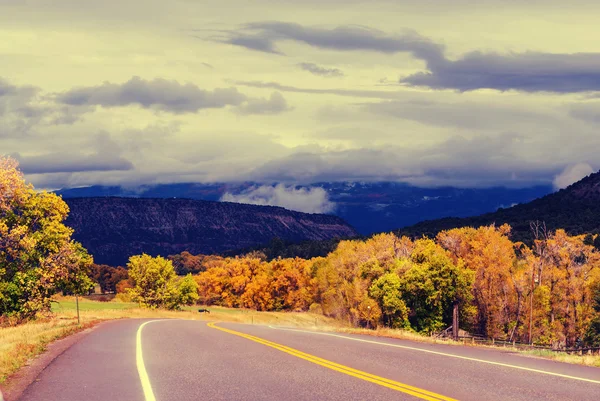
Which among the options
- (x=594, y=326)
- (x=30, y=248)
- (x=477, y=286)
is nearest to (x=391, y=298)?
(x=477, y=286)

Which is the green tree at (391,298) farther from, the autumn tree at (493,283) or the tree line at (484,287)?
the autumn tree at (493,283)

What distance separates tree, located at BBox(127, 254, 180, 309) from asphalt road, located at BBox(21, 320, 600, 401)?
→ 311ft

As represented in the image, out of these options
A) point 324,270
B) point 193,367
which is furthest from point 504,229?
point 193,367

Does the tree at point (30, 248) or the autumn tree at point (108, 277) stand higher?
the tree at point (30, 248)

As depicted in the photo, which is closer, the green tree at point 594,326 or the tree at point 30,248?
the tree at point 30,248

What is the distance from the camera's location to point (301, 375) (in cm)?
1284

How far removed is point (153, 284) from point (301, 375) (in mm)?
104086

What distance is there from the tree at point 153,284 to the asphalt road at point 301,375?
9474cm

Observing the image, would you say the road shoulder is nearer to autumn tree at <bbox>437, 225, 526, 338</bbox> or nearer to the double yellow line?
the double yellow line

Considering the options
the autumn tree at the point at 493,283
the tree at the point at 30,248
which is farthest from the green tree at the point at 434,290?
the tree at the point at 30,248

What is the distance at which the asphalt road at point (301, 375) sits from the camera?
1085 cm

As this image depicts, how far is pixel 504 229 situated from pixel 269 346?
240 feet

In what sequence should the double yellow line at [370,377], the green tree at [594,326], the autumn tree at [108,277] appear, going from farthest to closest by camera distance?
the autumn tree at [108,277] < the green tree at [594,326] < the double yellow line at [370,377]

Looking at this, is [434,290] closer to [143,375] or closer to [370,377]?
[370,377]
